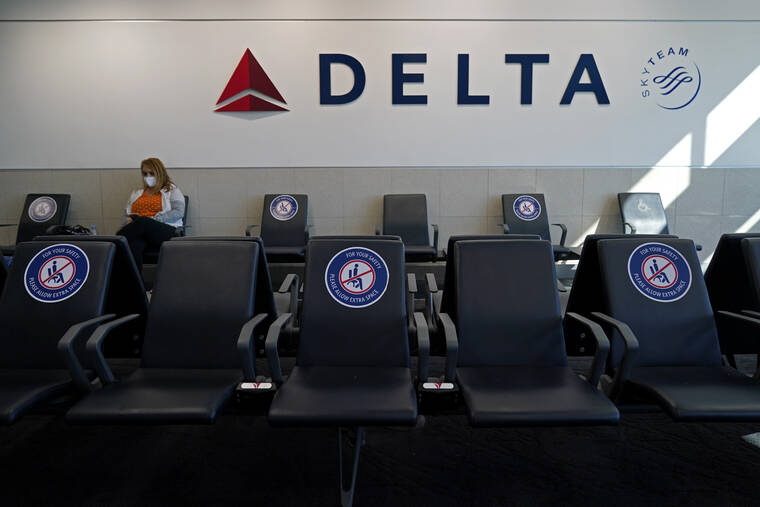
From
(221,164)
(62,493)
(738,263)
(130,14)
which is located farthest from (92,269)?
(130,14)

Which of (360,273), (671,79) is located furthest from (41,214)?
(671,79)

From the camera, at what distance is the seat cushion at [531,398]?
1.33 metres

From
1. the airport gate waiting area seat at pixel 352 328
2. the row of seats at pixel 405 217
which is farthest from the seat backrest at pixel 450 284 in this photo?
the row of seats at pixel 405 217

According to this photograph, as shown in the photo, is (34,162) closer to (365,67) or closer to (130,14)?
(130,14)

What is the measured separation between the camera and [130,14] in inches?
169

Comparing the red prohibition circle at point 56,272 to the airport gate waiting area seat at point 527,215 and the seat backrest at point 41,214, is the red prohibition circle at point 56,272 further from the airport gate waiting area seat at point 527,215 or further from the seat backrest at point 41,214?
the airport gate waiting area seat at point 527,215

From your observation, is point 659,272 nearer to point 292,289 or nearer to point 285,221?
point 292,289

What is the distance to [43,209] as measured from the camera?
4340 millimetres

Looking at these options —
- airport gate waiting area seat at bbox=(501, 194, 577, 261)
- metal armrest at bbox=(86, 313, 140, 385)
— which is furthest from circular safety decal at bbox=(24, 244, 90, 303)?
airport gate waiting area seat at bbox=(501, 194, 577, 261)

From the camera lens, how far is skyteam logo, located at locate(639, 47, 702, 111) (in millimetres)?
4363

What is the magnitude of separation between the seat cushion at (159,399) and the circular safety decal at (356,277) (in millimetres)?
478

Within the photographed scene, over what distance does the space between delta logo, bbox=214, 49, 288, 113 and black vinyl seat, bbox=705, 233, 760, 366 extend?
373cm

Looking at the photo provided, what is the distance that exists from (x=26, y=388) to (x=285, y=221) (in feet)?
9.72

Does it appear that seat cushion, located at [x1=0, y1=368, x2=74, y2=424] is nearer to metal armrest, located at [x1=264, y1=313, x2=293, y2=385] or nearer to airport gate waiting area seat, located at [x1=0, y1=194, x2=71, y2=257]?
metal armrest, located at [x1=264, y1=313, x2=293, y2=385]
